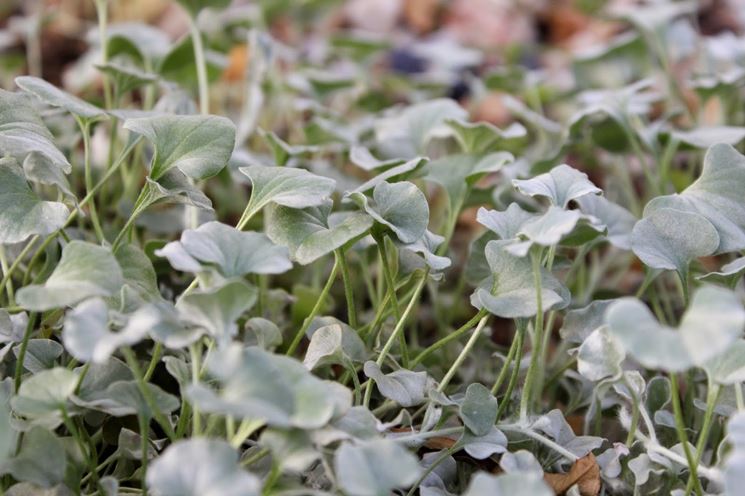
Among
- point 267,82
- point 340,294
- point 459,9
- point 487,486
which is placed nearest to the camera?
point 487,486

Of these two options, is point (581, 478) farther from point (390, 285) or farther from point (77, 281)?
point (77, 281)

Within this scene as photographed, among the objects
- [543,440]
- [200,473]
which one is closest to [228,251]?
[200,473]

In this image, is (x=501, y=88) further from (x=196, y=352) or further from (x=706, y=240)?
(x=196, y=352)

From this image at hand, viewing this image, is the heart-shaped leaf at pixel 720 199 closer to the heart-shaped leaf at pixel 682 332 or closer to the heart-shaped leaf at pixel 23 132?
the heart-shaped leaf at pixel 682 332

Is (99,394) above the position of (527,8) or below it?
above

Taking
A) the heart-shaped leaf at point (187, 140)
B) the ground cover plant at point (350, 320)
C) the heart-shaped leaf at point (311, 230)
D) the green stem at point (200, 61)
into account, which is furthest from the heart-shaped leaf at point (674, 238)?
the green stem at point (200, 61)

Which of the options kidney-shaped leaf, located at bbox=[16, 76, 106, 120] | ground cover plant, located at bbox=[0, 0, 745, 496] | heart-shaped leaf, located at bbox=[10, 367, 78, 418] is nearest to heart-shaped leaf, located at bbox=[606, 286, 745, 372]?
ground cover plant, located at bbox=[0, 0, 745, 496]

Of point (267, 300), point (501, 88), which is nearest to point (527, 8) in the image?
point (501, 88)
